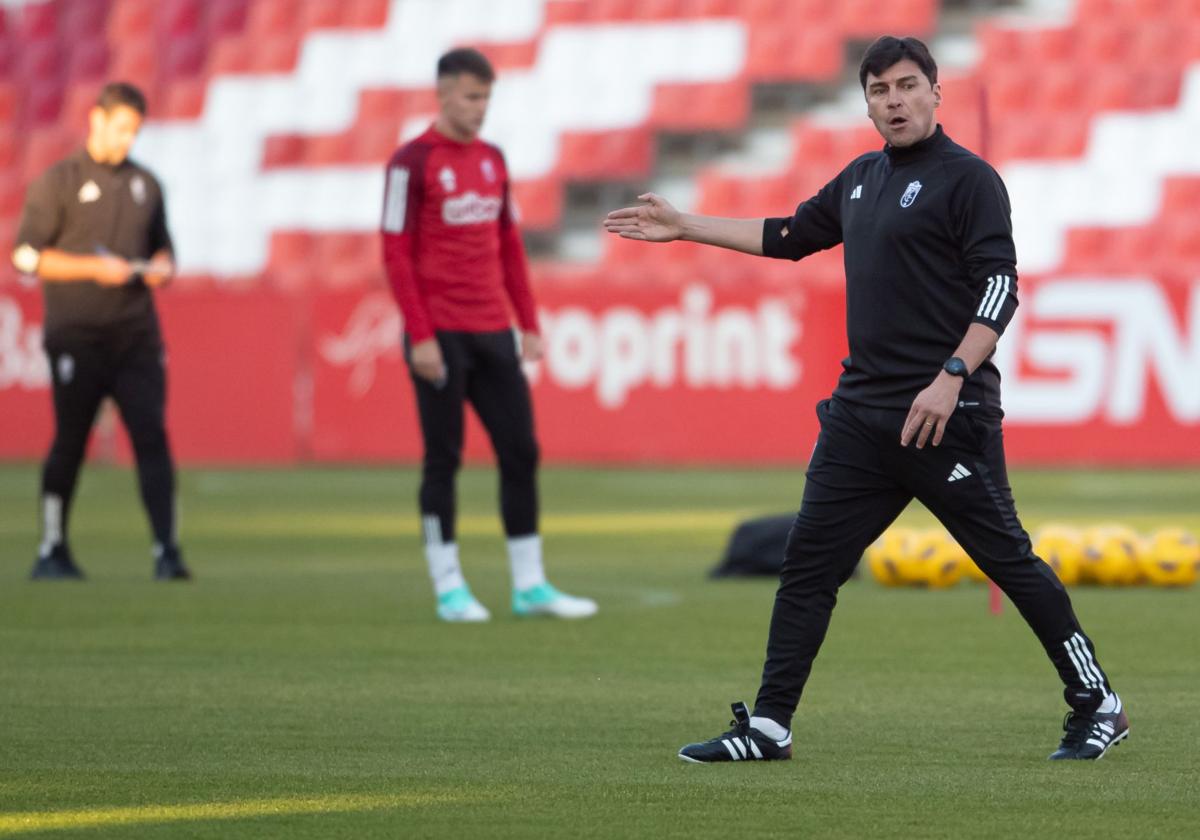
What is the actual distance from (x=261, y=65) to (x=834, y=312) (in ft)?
36.7

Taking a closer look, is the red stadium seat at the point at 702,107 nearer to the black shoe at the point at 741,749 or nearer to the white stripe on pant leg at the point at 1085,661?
the white stripe on pant leg at the point at 1085,661

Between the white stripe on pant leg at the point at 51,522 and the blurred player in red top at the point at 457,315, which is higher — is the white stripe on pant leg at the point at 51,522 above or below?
below

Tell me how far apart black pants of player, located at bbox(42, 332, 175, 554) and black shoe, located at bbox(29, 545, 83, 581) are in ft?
1.79

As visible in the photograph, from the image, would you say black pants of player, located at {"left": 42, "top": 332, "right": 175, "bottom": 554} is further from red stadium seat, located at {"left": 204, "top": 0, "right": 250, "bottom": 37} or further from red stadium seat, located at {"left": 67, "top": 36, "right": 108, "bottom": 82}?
red stadium seat, located at {"left": 67, "top": 36, "right": 108, "bottom": 82}

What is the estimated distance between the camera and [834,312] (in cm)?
2091

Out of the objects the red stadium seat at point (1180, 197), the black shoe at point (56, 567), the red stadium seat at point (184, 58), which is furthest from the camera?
the red stadium seat at point (184, 58)

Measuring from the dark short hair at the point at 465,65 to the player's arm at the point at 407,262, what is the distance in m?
0.40

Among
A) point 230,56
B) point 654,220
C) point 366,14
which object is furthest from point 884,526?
point 230,56

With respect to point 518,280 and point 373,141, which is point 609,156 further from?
point 518,280

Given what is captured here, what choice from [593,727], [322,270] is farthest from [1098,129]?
[593,727]

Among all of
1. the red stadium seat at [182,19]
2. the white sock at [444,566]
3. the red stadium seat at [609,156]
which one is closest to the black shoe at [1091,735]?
the white sock at [444,566]

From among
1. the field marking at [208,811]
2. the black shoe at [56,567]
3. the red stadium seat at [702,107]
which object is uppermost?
the red stadium seat at [702,107]

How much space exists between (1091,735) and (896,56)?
1.77 metres

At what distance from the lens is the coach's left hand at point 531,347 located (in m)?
9.15
